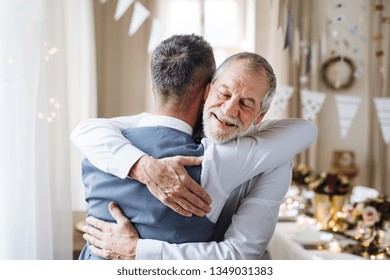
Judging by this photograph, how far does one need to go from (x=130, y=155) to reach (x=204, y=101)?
9.2 inches

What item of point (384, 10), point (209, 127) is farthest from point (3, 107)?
point (384, 10)

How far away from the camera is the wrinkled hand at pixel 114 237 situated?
3.75 feet

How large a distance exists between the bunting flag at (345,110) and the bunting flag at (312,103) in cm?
15

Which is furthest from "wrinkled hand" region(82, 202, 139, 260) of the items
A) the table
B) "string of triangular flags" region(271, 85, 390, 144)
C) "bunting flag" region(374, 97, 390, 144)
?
"bunting flag" region(374, 97, 390, 144)

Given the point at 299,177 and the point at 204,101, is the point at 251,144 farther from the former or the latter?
the point at 299,177

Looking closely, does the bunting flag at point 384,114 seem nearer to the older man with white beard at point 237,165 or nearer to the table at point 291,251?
the table at point 291,251

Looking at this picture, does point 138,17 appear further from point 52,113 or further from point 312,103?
point 312,103

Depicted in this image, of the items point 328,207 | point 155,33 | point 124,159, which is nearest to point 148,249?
point 124,159

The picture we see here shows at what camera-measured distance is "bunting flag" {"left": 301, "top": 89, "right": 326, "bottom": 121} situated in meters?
3.80

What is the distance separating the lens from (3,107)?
55.3 inches

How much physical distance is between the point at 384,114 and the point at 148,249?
3.49 m

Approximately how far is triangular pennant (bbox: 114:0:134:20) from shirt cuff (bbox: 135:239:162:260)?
33.6 inches

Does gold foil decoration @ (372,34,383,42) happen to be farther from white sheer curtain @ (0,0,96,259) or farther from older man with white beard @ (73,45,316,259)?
older man with white beard @ (73,45,316,259)

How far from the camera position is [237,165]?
43.6 inches
